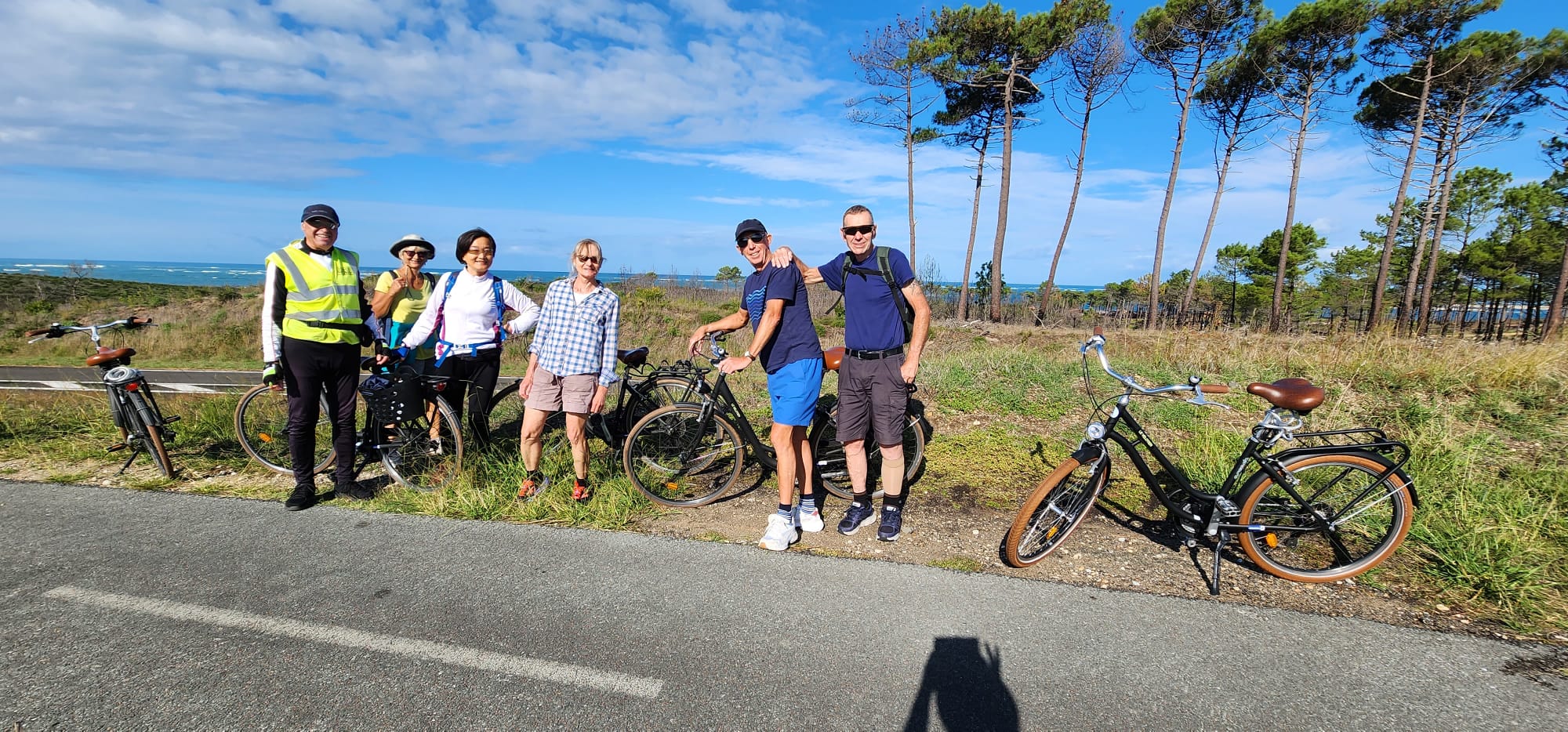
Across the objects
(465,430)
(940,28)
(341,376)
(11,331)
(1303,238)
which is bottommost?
(11,331)

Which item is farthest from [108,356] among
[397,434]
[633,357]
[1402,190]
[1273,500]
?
[1402,190]

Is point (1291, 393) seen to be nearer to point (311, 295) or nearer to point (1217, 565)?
point (1217, 565)

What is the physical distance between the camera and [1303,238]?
3569cm

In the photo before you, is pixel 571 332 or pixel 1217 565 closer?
pixel 1217 565

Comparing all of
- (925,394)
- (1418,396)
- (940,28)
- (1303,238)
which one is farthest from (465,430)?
(1303,238)

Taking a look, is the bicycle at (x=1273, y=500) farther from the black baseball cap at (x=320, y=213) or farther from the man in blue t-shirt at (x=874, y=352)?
the black baseball cap at (x=320, y=213)

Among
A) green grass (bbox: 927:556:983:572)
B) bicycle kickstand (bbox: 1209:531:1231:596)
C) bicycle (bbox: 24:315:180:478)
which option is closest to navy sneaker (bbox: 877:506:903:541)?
green grass (bbox: 927:556:983:572)

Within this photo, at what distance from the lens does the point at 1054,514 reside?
361cm

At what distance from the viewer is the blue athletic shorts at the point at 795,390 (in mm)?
3887

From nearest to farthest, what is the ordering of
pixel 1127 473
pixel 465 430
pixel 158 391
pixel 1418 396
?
pixel 1127 473 < pixel 465 430 < pixel 1418 396 < pixel 158 391

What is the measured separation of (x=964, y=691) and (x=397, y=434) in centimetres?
441

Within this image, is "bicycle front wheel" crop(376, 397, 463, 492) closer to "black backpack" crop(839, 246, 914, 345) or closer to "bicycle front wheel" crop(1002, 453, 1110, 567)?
"black backpack" crop(839, 246, 914, 345)

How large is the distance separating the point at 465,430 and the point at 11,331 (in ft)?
82.1

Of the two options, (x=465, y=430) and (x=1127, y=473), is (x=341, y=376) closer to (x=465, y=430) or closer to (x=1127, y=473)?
(x=465, y=430)
